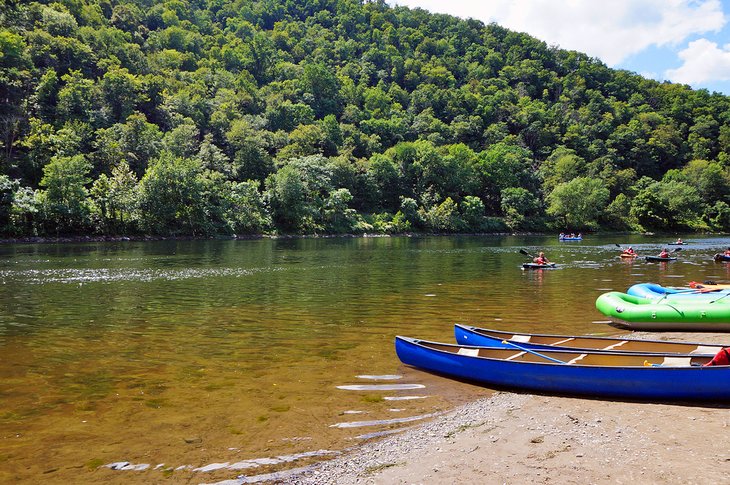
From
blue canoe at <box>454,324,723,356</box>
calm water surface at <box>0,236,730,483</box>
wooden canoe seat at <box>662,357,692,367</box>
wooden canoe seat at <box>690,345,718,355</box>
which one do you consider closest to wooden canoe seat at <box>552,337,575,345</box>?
blue canoe at <box>454,324,723,356</box>

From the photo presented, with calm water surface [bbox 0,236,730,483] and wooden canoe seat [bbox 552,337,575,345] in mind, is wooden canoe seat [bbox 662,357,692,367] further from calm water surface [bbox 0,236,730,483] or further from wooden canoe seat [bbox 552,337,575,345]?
calm water surface [bbox 0,236,730,483]

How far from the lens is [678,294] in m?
19.2

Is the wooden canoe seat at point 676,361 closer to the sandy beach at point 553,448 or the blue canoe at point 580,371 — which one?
the blue canoe at point 580,371

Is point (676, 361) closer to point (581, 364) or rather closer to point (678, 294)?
point (581, 364)

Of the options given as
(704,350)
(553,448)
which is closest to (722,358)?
(704,350)

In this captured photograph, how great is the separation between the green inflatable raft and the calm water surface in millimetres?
1112

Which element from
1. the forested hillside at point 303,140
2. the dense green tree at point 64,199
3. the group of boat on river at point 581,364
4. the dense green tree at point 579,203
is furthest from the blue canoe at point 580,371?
the dense green tree at point 579,203

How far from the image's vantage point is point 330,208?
96.8 metres

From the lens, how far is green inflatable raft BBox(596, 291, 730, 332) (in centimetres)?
1681

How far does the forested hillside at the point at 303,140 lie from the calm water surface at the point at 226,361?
47.3m

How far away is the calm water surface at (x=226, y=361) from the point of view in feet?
26.8

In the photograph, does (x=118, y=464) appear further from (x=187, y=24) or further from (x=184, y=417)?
(x=187, y=24)

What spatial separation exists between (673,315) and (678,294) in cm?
280

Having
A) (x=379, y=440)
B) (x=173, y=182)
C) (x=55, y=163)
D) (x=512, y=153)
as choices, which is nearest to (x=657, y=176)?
(x=512, y=153)
